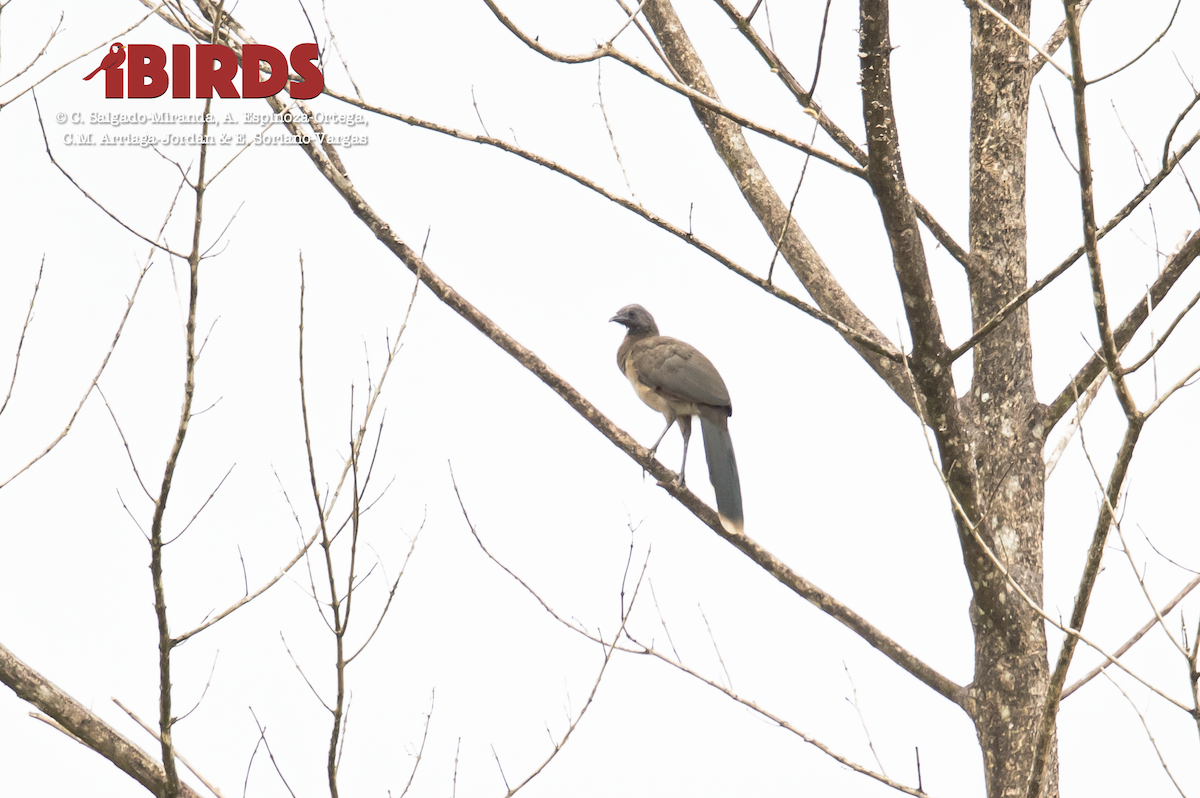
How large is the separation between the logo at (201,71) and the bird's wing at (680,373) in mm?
1976

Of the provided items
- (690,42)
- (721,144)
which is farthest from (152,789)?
(690,42)

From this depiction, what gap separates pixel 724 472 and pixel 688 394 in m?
0.41

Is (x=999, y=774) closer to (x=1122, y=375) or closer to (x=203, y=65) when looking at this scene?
(x=1122, y=375)

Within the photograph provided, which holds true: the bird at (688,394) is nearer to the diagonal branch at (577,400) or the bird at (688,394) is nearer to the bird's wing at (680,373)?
the bird's wing at (680,373)

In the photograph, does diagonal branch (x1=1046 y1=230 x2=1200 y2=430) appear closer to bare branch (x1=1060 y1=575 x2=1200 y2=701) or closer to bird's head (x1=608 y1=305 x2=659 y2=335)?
bare branch (x1=1060 y1=575 x2=1200 y2=701)

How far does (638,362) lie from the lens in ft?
15.3

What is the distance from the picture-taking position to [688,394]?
4281mm

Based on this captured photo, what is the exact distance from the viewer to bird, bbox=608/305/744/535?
13.5 ft

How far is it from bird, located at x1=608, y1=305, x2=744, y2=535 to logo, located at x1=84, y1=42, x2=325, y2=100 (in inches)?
78.3

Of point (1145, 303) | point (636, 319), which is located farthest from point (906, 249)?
point (636, 319)

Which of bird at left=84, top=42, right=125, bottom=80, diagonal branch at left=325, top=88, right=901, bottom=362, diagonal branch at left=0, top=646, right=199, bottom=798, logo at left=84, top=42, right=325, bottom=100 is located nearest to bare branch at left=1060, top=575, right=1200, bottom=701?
diagonal branch at left=325, top=88, right=901, bottom=362

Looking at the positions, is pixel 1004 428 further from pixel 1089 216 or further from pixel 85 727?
pixel 85 727

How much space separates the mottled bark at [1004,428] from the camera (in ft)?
9.17

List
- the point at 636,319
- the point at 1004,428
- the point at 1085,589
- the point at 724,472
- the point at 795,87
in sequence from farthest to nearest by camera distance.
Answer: the point at 636,319 → the point at 724,472 → the point at 1004,428 → the point at 795,87 → the point at 1085,589
